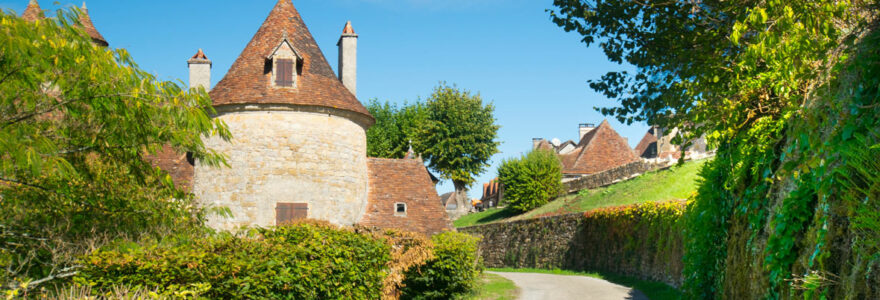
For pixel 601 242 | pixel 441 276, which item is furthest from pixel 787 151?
pixel 601 242

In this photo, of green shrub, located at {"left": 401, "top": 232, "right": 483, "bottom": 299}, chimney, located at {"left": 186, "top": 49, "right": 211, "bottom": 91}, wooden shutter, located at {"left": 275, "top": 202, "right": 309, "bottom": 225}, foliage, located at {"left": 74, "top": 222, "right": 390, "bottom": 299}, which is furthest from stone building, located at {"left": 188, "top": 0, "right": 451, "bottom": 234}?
foliage, located at {"left": 74, "top": 222, "right": 390, "bottom": 299}

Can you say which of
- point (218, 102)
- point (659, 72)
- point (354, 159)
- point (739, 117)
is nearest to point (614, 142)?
point (354, 159)

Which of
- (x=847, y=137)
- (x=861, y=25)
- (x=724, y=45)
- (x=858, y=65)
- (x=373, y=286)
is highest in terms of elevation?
(x=724, y=45)

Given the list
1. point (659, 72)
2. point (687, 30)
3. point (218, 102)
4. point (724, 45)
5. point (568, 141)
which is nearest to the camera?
point (724, 45)

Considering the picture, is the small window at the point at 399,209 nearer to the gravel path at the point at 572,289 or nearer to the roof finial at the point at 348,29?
the gravel path at the point at 572,289

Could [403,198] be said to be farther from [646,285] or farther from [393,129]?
[393,129]

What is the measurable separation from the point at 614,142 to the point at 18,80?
46453 millimetres

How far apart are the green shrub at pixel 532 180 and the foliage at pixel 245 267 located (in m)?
25.8

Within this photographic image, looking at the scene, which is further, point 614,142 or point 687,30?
point 614,142

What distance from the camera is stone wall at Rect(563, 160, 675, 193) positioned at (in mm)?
33903

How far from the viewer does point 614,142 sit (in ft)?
165

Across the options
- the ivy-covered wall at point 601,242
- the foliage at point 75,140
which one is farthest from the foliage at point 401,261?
the ivy-covered wall at point 601,242

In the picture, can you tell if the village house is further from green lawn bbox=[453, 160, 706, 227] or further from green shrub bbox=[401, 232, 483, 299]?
green lawn bbox=[453, 160, 706, 227]

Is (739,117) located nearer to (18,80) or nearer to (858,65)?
(858,65)
